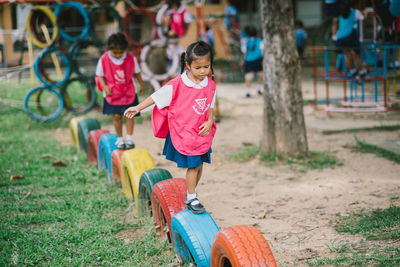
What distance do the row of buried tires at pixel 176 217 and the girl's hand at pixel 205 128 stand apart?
564mm

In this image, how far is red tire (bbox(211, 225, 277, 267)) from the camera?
257 cm

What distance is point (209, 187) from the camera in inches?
205

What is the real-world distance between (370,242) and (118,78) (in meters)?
3.36

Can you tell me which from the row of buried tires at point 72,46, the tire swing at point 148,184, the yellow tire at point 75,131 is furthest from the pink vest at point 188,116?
the row of buried tires at point 72,46

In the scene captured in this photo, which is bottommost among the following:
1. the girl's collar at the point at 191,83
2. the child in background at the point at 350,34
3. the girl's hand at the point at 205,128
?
the girl's hand at the point at 205,128

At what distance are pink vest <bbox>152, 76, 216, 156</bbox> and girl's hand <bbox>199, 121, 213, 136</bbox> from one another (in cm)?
3

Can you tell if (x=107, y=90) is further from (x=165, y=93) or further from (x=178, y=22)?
(x=178, y=22)

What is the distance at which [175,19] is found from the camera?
382 inches

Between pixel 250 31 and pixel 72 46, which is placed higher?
pixel 250 31

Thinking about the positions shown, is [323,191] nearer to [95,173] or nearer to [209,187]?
[209,187]

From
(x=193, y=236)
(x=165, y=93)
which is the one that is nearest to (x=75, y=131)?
(x=165, y=93)

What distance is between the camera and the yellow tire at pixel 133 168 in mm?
4449

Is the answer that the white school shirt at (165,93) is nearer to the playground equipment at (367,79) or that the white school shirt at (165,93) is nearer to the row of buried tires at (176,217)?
the row of buried tires at (176,217)

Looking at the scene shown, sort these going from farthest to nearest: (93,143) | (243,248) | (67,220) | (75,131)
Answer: (75,131)
(93,143)
(67,220)
(243,248)
